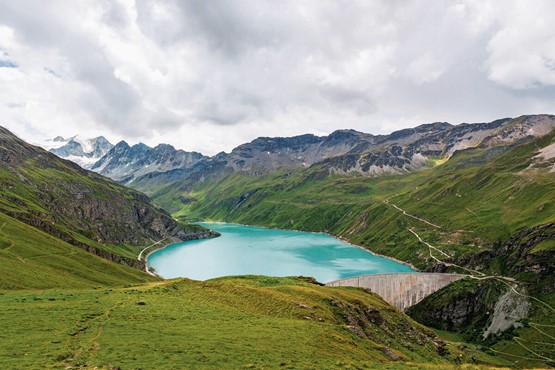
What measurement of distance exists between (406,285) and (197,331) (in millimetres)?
121061

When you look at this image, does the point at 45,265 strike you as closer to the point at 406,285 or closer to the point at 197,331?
the point at 197,331

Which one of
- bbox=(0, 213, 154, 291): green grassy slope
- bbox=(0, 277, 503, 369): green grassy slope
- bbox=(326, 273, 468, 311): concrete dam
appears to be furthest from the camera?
bbox=(326, 273, 468, 311): concrete dam

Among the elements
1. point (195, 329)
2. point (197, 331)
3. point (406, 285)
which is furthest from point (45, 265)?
point (406, 285)

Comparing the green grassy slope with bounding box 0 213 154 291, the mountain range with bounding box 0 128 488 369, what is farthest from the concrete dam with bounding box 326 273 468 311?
the green grassy slope with bounding box 0 213 154 291

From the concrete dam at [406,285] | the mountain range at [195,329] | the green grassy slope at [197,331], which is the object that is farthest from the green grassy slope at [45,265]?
the concrete dam at [406,285]

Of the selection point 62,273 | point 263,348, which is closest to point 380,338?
point 263,348

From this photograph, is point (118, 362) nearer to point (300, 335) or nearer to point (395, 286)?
point (300, 335)

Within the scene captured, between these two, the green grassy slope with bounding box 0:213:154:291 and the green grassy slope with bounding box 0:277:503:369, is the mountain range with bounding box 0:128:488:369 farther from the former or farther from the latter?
the green grassy slope with bounding box 0:213:154:291

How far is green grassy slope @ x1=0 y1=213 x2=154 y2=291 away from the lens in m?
70.2

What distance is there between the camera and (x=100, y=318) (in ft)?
134

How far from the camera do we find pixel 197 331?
3809 centimetres

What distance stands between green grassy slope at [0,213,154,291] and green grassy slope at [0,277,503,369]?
2090cm

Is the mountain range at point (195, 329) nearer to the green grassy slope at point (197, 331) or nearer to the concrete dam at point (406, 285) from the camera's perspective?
the green grassy slope at point (197, 331)

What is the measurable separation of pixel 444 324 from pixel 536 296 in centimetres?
3410
